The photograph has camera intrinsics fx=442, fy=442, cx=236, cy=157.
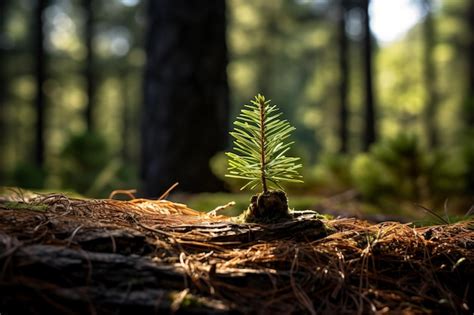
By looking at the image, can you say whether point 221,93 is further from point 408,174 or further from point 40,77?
point 40,77

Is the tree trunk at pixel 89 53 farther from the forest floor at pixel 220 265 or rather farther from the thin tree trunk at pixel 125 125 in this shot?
the forest floor at pixel 220 265

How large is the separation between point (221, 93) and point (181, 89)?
1.69 ft

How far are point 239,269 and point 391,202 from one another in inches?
149

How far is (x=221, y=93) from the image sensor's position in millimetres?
5246

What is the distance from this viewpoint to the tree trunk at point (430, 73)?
80.2 ft

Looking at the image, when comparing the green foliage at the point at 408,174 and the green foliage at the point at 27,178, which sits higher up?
the green foliage at the point at 408,174

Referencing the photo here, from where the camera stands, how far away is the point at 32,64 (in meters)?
19.9

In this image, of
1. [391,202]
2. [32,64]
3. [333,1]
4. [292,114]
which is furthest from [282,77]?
[391,202]

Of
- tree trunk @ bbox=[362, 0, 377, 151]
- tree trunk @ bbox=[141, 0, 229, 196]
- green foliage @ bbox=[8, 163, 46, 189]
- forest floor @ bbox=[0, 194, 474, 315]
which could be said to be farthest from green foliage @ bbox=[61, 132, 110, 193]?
forest floor @ bbox=[0, 194, 474, 315]

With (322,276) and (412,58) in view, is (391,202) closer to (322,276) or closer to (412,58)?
(322,276)

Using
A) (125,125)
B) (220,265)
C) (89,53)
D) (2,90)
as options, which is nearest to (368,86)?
(220,265)

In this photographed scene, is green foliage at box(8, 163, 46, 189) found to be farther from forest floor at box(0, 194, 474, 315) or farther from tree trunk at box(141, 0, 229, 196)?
forest floor at box(0, 194, 474, 315)

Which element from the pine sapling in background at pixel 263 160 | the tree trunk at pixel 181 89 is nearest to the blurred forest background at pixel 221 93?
the tree trunk at pixel 181 89

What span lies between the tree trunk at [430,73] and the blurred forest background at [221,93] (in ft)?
0.30
